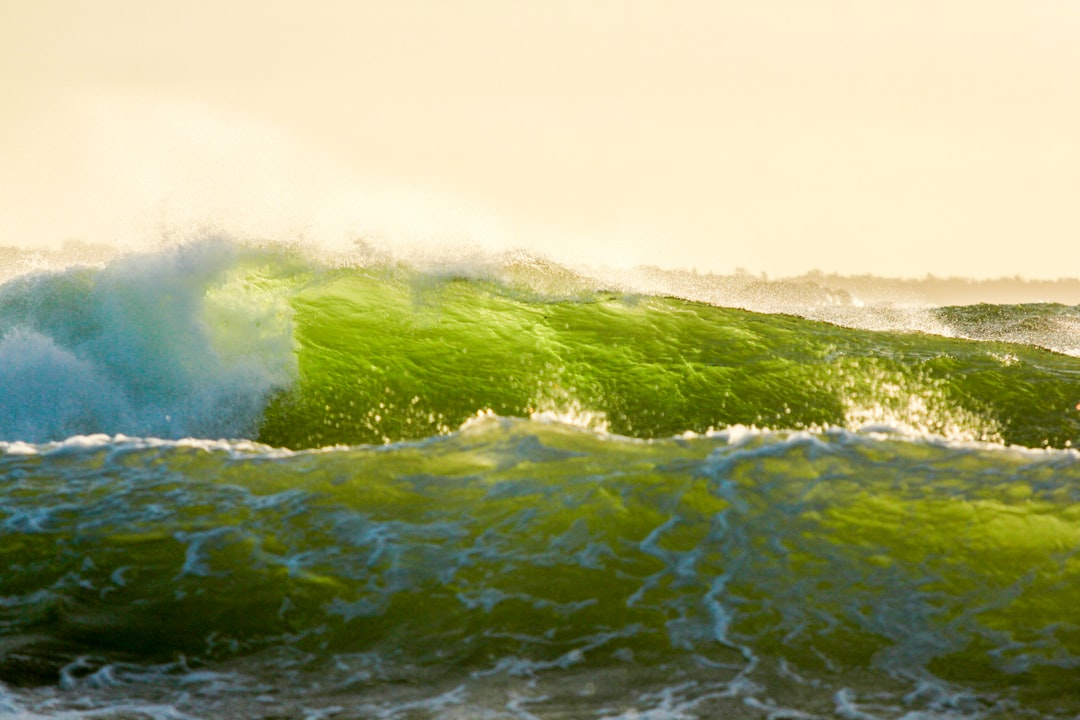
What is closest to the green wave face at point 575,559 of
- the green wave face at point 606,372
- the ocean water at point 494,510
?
the ocean water at point 494,510

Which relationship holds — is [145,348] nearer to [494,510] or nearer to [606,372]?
[606,372]

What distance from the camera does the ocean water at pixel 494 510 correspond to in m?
4.69

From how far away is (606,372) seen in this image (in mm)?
9742

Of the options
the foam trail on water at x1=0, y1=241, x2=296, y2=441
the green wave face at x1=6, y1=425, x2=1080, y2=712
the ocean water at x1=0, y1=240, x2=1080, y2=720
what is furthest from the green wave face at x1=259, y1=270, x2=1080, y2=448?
the green wave face at x1=6, y1=425, x2=1080, y2=712

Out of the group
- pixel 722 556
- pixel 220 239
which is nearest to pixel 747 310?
pixel 220 239

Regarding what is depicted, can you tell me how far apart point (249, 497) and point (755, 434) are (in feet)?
11.4

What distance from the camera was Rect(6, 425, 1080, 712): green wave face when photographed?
4.92 metres

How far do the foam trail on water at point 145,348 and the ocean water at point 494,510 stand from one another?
3 cm

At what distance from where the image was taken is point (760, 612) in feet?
17.1

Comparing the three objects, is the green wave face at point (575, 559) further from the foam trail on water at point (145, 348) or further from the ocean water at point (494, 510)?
the foam trail on water at point (145, 348)

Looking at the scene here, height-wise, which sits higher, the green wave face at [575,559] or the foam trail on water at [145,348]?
the foam trail on water at [145,348]

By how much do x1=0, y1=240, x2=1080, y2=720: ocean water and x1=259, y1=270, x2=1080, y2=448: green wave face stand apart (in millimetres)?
38

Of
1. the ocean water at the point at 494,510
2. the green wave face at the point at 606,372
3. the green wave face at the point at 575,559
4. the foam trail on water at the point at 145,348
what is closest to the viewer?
the ocean water at the point at 494,510

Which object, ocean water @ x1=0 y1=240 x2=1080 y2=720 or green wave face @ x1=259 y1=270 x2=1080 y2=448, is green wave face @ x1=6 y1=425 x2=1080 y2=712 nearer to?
ocean water @ x1=0 y1=240 x2=1080 y2=720
